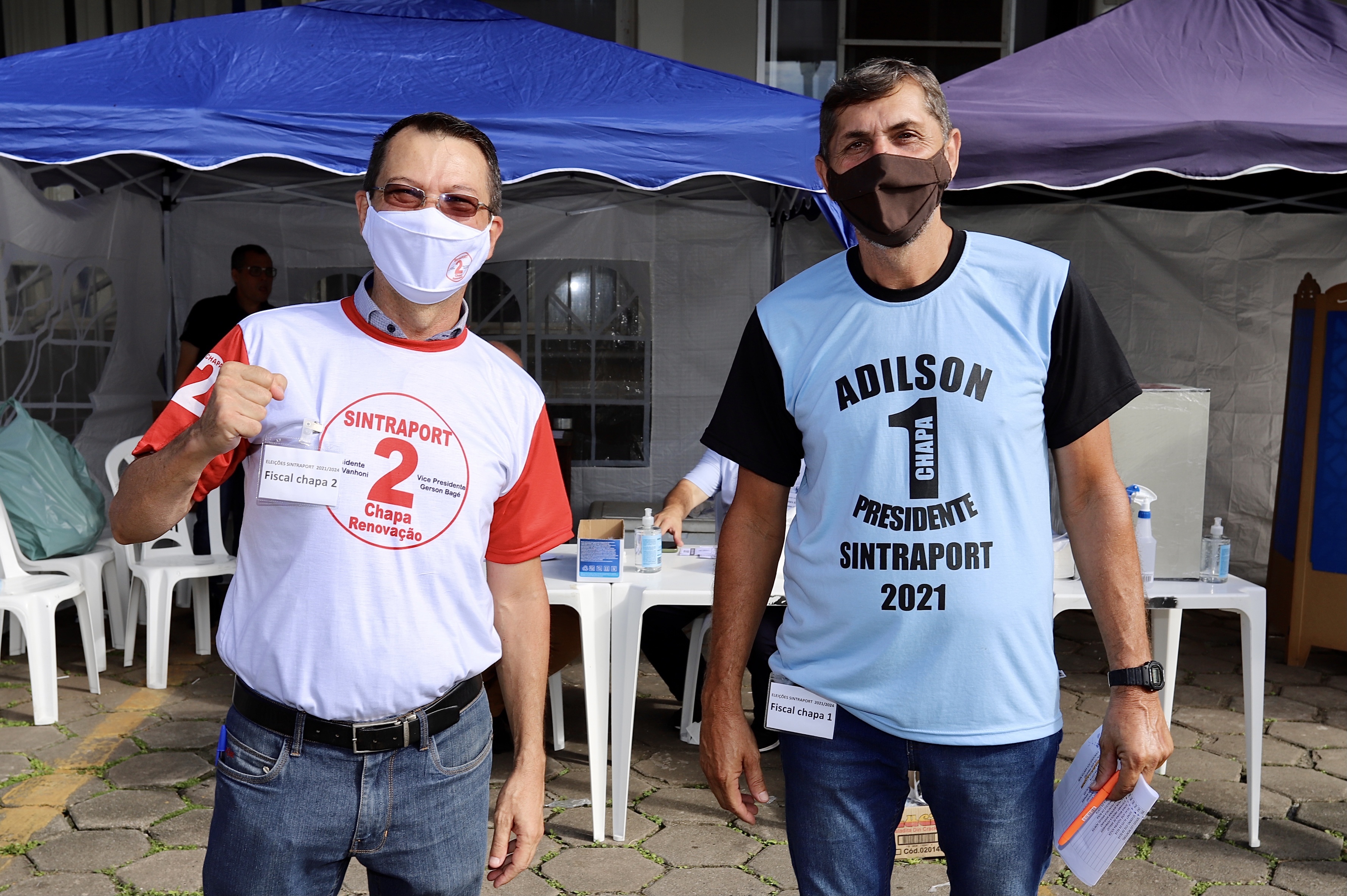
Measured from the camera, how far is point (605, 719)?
11.1 ft

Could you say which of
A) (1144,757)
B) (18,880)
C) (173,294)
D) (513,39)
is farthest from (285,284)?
(1144,757)

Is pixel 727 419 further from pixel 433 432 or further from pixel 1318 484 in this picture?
pixel 1318 484

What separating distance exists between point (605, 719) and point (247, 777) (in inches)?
78.0

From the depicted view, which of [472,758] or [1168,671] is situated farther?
[1168,671]

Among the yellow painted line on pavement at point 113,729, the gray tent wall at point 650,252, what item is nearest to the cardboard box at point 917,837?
the yellow painted line on pavement at point 113,729

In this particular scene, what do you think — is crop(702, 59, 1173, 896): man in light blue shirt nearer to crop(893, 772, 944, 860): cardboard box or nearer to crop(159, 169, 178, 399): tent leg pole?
crop(893, 772, 944, 860): cardboard box

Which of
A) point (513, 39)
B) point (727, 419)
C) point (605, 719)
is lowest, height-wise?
point (605, 719)

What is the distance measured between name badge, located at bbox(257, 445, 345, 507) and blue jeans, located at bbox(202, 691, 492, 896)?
12.9 inches

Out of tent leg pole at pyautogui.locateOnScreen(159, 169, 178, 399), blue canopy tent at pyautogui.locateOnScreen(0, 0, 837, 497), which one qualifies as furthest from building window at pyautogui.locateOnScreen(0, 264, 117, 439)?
tent leg pole at pyautogui.locateOnScreen(159, 169, 178, 399)

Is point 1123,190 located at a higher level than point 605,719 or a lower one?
higher

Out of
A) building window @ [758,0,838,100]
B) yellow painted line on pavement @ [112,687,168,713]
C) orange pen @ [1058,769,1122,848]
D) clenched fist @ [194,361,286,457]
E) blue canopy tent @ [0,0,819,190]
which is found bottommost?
yellow painted line on pavement @ [112,687,168,713]

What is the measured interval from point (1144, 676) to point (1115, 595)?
0.40 ft

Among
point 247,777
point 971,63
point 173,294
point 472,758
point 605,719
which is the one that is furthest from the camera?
point 971,63

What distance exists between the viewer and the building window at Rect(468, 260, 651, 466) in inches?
276
